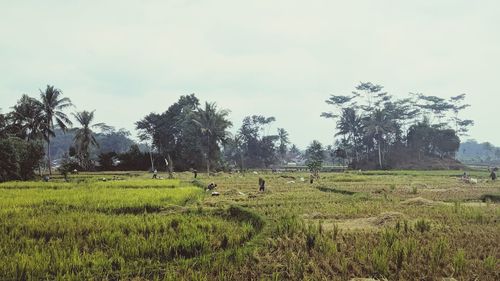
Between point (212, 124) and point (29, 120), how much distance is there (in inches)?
714

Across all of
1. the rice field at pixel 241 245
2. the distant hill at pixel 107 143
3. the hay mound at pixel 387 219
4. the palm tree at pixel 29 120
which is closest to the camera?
the rice field at pixel 241 245

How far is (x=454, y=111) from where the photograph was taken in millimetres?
78688

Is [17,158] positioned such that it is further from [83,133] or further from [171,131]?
[171,131]

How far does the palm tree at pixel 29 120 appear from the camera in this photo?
38875mm

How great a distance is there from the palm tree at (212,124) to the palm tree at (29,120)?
15.4 metres

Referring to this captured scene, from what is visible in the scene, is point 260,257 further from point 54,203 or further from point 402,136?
point 402,136

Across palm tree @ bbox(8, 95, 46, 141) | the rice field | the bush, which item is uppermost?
palm tree @ bbox(8, 95, 46, 141)

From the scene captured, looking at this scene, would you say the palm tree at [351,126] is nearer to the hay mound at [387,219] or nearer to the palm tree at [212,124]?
the palm tree at [212,124]

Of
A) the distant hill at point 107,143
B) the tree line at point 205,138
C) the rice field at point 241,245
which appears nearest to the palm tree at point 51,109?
the tree line at point 205,138

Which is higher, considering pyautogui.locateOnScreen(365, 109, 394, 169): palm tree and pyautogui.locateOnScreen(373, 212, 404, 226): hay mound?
pyautogui.locateOnScreen(365, 109, 394, 169): palm tree

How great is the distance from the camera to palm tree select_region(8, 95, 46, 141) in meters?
38.9

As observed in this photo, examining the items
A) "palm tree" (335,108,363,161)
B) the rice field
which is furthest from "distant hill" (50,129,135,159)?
the rice field

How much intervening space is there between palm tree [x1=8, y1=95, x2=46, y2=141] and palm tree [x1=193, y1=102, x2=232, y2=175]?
15377 millimetres

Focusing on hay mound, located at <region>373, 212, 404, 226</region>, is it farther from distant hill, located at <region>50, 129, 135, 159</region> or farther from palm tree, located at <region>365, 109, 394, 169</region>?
distant hill, located at <region>50, 129, 135, 159</region>
